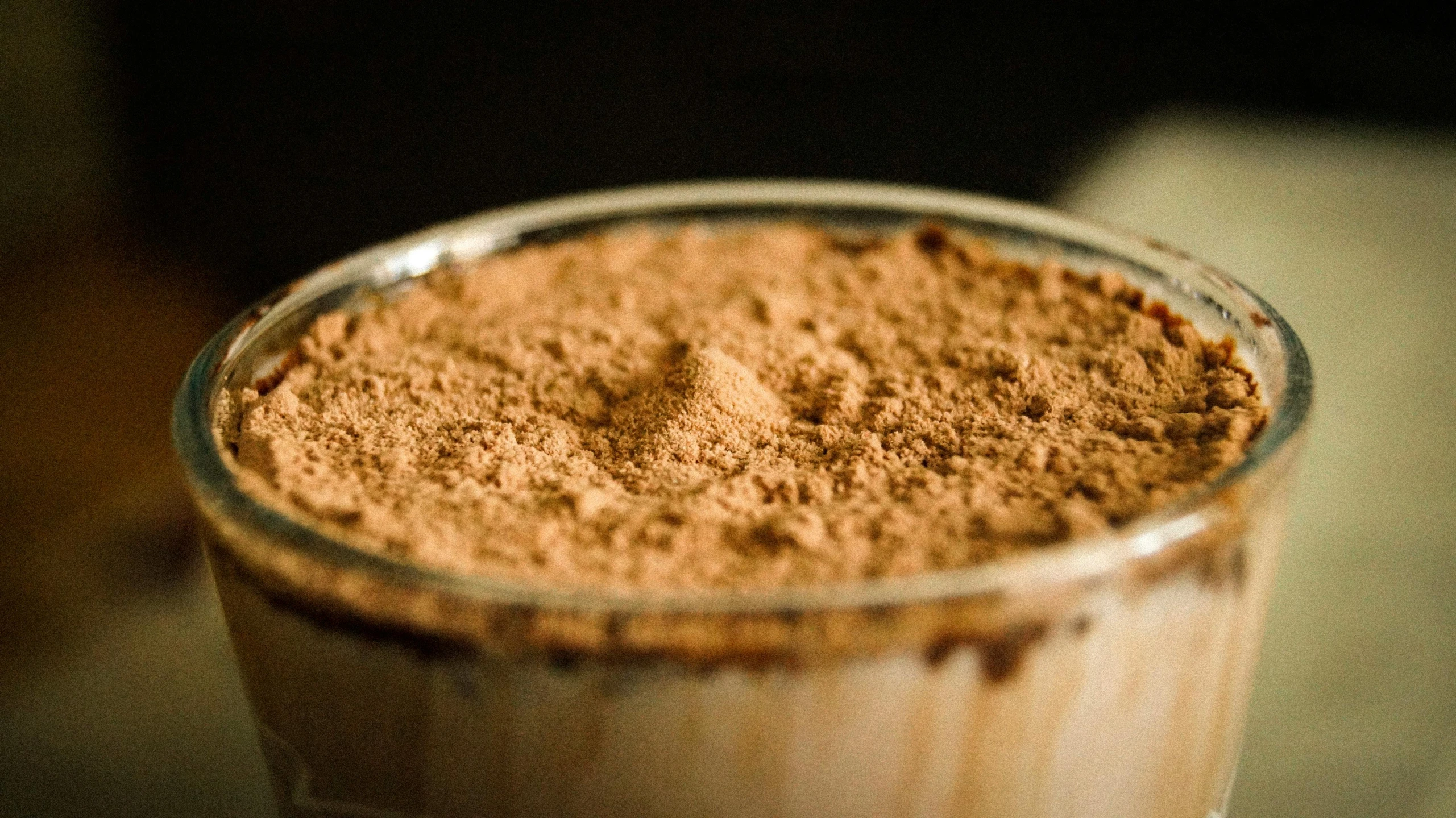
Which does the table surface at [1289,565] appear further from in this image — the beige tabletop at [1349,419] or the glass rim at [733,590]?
the glass rim at [733,590]

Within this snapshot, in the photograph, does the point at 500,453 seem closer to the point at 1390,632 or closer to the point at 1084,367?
the point at 1084,367

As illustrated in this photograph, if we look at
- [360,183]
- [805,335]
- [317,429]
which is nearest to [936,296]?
[805,335]

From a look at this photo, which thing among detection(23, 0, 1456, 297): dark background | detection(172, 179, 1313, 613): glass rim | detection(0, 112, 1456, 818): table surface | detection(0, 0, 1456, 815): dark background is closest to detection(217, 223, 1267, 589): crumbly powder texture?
detection(172, 179, 1313, 613): glass rim

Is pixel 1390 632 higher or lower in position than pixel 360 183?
lower

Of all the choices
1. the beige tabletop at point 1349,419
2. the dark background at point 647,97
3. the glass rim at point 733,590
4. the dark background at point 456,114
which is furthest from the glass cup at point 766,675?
the dark background at point 647,97

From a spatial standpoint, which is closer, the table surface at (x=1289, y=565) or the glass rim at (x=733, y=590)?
the glass rim at (x=733, y=590)

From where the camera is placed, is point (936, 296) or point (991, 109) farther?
point (991, 109)

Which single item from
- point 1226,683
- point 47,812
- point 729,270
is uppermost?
point 729,270

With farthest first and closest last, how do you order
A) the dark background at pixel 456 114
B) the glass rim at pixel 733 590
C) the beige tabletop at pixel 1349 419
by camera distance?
the dark background at pixel 456 114 < the beige tabletop at pixel 1349 419 < the glass rim at pixel 733 590
